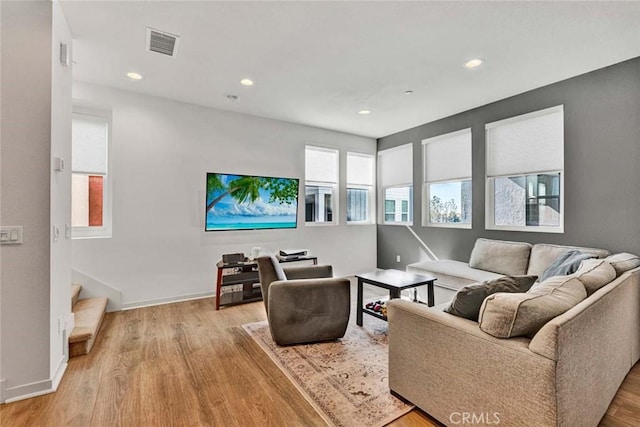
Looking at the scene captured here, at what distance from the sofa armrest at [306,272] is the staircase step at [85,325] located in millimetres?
1822

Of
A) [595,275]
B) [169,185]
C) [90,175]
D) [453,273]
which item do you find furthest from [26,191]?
[453,273]

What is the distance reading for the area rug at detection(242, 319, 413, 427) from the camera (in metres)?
1.83

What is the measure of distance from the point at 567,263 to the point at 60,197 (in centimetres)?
432

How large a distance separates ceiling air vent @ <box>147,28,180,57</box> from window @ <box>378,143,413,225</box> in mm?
3942

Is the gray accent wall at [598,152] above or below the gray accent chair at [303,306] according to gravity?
above

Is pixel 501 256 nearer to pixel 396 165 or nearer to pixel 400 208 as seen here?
pixel 400 208

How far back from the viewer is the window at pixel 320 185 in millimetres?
5270

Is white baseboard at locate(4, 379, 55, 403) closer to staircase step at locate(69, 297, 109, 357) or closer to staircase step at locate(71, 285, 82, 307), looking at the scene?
staircase step at locate(69, 297, 109, 357)

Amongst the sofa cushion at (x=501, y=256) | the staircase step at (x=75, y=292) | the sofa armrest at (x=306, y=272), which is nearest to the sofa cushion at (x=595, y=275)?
the sofa cushion at (x=501, y=256)

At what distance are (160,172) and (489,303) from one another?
13.1ft

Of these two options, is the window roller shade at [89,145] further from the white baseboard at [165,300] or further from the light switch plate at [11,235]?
the light switch plate at [11,235]

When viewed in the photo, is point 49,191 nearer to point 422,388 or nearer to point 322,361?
point 322,361

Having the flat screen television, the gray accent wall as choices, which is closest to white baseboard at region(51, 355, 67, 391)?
the flat screen television

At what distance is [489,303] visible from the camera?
151cm
